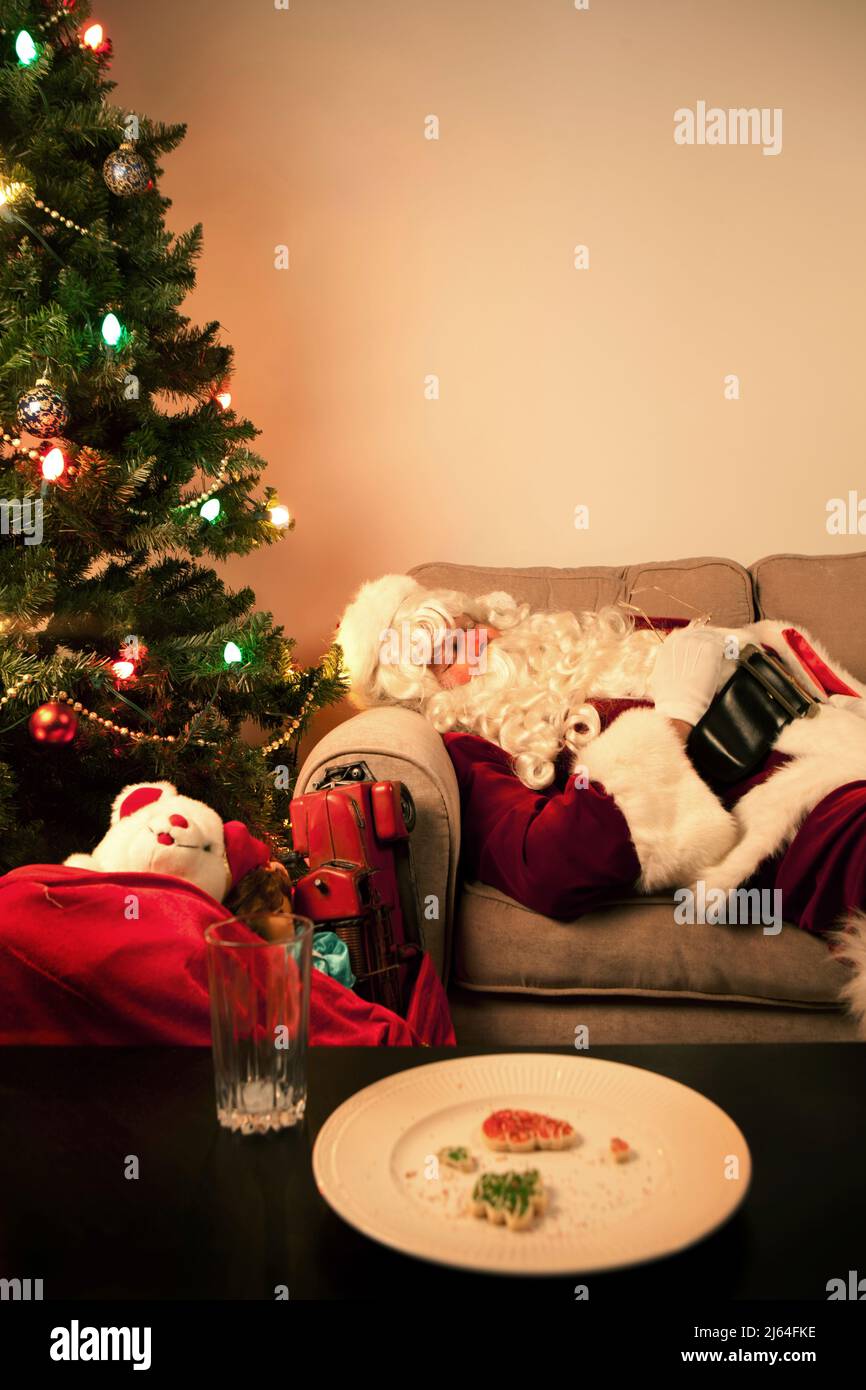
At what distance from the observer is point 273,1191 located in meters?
0.74

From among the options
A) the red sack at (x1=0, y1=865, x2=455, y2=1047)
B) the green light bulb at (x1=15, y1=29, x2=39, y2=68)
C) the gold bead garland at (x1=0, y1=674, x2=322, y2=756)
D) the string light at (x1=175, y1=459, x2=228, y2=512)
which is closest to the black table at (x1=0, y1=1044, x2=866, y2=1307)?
the red sack at (x1=0, y1=865, x2=455, y2=1047)

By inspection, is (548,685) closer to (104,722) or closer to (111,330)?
(104,722)

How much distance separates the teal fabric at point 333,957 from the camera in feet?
4.82

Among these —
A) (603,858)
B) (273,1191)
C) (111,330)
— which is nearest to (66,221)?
(111,330)

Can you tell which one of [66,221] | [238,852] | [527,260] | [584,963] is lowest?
[584,963]

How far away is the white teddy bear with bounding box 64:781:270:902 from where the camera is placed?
134 centimetres

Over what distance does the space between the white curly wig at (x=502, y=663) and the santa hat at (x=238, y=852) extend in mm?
769

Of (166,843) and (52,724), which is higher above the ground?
(52,724)

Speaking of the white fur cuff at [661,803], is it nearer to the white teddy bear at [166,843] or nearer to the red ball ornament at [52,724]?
the white teddy bear at [166,843]

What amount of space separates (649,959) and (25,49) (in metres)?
2.04

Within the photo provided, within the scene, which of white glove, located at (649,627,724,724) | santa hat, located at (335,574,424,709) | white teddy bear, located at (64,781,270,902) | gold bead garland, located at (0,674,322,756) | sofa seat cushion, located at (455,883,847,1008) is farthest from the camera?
santa hat, located at (335,574,424,709)

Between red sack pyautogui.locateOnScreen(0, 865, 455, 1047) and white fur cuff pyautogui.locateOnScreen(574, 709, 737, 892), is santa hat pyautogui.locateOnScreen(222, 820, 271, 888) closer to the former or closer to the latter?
red sack pyautogui.locateOnScreen(0, 865, 455, 1047)

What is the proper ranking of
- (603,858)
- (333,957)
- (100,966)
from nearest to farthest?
(100,966) < (333,957) < (603,858)

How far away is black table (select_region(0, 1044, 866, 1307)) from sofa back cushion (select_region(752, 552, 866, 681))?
1.69 metres
